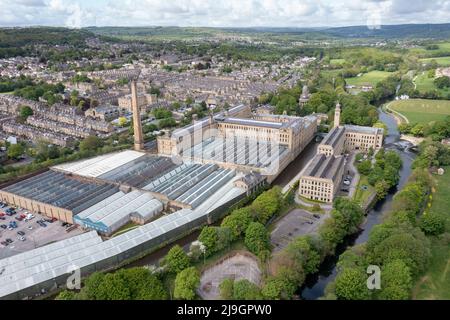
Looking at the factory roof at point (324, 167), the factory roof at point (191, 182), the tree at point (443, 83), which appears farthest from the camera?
the tree at point (443, 83)

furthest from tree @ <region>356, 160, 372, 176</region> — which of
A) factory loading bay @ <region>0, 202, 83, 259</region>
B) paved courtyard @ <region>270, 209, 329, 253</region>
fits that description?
factory loading bay @ <region>0, 202, 83, 259</region>

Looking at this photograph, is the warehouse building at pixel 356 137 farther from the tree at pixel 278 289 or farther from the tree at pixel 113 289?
the tree at pixel 113 289

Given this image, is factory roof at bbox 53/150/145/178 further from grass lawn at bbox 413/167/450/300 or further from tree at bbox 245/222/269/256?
grass lawn at bbox 413/167/450/300

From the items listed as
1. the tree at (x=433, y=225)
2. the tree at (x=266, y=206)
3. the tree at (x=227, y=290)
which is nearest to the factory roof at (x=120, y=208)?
the tree at (x=266, y=206)

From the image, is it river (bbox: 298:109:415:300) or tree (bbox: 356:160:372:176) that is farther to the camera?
tree (bbox: 356:160:372:176)

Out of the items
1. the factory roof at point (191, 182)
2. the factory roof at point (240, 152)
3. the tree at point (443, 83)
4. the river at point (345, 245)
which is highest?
the tree at point (443, 83)

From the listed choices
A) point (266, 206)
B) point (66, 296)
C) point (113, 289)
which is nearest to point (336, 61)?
point (266, 206)
